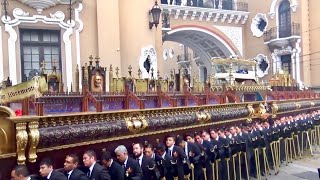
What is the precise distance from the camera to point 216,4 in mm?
21172

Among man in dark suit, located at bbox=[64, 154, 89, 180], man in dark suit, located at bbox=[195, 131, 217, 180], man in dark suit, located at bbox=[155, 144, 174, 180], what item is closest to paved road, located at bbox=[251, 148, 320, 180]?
man in dark suit, located at bbox=[195, 131, 217, 180]

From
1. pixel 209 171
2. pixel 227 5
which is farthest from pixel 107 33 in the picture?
pixel 227 5

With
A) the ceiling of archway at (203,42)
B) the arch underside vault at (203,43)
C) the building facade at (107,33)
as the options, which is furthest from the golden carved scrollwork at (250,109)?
the ceiling of archway at (203,42)

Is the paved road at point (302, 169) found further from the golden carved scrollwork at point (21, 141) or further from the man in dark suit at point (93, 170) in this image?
the golden carved scrollwork at point (21, 141)

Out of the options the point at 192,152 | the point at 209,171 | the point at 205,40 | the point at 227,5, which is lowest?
the point at 209,171

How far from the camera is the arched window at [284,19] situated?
816 inches

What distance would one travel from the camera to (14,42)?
9781mm

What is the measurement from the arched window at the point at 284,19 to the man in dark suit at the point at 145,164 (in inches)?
679

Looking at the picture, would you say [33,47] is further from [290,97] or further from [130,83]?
[290,97]

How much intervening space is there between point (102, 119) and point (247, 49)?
1808 cm

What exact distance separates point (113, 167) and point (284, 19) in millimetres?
18785

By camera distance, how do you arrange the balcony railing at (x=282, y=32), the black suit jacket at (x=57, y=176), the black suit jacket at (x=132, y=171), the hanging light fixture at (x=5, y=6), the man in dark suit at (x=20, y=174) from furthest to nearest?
the balcony railing at (x=282, y=32) → the hanging light fixture at (x=5, y=6) → the black suit jacket at (x=132, y=171) → the black suit jacket at (x=57, y=176) → the man in dark suit at (x=20, y=174)

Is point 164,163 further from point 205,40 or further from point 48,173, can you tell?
point 205,40

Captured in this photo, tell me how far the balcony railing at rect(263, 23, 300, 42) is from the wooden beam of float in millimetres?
12197
